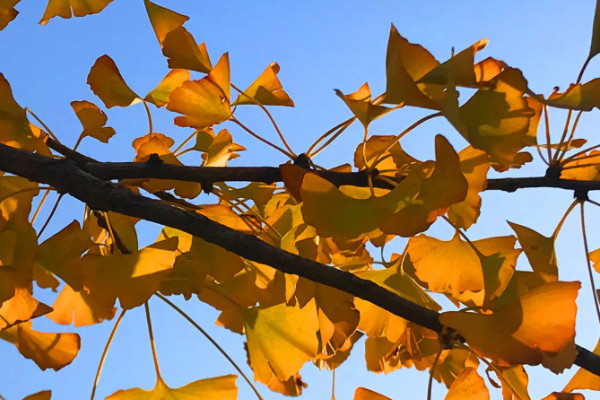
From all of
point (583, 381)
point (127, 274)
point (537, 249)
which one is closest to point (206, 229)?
point (127, 274)

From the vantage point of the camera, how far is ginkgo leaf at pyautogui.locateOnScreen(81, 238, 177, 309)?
0.48m

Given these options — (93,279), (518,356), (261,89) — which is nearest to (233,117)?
(261,89)

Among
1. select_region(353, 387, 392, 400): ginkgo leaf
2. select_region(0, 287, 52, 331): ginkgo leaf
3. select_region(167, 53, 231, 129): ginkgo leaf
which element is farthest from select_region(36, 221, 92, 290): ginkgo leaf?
select_region(353, 387, 392, 400): ginkgo leaf

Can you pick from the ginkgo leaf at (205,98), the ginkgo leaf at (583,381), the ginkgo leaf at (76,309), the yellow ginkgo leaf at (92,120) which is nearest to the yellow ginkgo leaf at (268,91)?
the ginkgo leaf at (205,98)

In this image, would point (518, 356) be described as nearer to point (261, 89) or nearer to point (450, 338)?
point (450, 338)

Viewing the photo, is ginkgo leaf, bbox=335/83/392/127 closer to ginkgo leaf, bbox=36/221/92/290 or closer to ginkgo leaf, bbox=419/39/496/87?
ginkgo leaf, bbox=419/39/496/87

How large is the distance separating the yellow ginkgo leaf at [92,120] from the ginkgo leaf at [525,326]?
44 centimetres

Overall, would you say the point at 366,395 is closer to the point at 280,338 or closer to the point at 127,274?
the point at 280,338

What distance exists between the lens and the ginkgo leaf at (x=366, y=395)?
511 millimetres

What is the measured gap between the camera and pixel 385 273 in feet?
2.05

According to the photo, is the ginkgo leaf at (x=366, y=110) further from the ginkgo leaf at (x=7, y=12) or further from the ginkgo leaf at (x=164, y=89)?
the ginkgo leaf at (x=7, y=12)

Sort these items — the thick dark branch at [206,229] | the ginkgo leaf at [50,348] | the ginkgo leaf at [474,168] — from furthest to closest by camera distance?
the ginkgo leaf at [50,348]
the ginkgo leaf at [474,168]
the thick dark branch at [206,229]

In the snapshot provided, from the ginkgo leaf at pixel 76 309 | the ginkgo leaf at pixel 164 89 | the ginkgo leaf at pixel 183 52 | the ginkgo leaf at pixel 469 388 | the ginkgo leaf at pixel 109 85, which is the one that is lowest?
the ginkgo leaf at pixel 469 388

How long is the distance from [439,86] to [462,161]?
8cm
